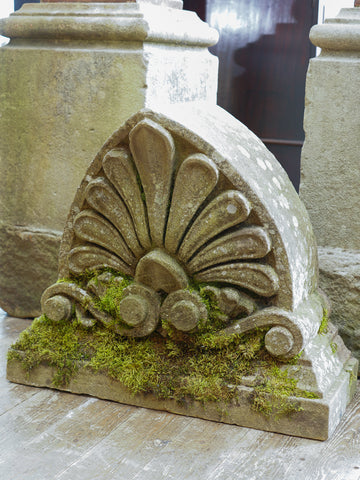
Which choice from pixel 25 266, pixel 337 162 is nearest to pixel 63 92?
pixel 25 266

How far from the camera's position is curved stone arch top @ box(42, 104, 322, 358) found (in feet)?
7.68

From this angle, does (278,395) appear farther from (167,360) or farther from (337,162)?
(337,162)

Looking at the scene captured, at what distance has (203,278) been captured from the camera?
244 cm

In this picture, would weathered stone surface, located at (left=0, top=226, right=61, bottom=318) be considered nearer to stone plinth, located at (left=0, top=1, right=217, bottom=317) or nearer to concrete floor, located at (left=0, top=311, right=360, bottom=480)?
stone plinth, located at (left=0, top=1, right=217, bottom=317)

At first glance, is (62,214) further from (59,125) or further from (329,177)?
(329,177)

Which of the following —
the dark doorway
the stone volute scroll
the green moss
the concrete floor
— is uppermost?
the dark doorway

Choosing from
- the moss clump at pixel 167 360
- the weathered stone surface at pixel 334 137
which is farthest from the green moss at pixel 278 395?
the weathered stone surface at pixel 334 137

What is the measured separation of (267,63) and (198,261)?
2821 mm

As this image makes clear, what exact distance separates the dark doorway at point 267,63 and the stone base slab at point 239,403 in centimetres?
250

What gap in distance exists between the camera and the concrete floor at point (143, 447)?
2.08m

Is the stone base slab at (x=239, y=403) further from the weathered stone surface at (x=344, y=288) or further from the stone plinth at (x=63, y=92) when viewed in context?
the stone plinth at (x=63, y=92)

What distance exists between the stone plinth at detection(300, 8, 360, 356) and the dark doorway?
181 centimetres

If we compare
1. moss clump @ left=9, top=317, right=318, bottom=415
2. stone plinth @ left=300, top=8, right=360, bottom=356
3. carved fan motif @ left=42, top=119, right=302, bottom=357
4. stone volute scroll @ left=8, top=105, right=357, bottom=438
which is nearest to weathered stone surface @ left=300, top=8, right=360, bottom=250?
stone plinth @ left=300, top=8, right=360, bottom=356

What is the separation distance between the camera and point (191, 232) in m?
2.41
